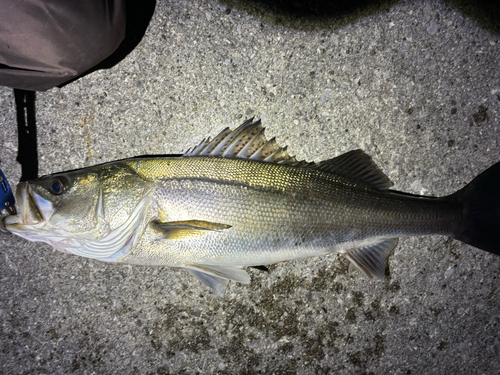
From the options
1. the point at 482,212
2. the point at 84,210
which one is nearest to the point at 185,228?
the point at 84,210

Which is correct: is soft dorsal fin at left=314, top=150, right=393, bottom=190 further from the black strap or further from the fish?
the black strap

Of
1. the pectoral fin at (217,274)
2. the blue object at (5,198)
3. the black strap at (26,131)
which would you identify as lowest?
the pectoral fin at (217,274)

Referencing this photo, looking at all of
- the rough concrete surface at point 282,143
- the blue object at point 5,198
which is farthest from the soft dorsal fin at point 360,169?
the blue object at point 5,198

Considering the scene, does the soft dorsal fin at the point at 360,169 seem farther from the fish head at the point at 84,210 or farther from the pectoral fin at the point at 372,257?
the fish head at the point at 84,210

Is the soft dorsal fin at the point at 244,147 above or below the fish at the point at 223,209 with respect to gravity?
above

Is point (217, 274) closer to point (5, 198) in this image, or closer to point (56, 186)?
point (56, 186)
